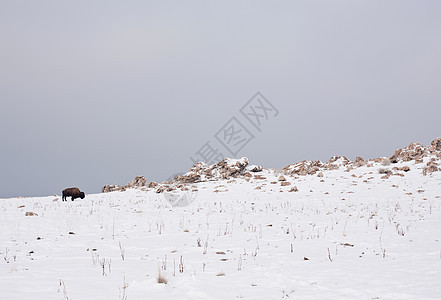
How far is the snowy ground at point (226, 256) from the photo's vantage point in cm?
446

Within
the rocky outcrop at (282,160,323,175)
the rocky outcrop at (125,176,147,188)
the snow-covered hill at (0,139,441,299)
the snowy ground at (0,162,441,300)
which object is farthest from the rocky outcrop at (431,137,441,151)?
the rocky outcrop at (125,176,147,188)

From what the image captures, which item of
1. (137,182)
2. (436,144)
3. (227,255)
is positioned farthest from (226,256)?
(436,144)

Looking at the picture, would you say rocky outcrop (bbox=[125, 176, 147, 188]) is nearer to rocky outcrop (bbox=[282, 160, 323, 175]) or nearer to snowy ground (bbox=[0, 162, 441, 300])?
rocky outcrop (bbox=[282, 160, 323, 175])

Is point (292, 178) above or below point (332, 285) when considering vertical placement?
above

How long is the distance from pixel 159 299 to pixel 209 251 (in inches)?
129

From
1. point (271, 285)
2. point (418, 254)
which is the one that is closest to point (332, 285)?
point (271, 285)

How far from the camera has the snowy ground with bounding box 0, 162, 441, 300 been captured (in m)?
4.46

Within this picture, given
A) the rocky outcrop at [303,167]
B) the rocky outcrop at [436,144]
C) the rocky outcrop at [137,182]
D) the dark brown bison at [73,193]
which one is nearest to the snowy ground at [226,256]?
the dark brown bison at [73,193]

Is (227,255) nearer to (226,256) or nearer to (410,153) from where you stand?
(226,256)

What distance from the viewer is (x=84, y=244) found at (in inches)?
324

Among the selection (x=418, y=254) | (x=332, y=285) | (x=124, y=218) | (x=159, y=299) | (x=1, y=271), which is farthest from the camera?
(x=124, y=218)

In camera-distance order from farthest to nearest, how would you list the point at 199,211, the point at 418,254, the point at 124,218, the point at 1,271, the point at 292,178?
the point at 292,178, the point at 199,211, the point at 124,218, the point at 418,254, the point at 1,271

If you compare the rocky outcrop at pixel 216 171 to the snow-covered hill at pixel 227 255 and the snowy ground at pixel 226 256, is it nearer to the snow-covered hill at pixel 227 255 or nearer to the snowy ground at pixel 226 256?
the snow-covered hill at pixel 227 255

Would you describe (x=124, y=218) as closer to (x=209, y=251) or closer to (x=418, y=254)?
(x=209, y=251)
